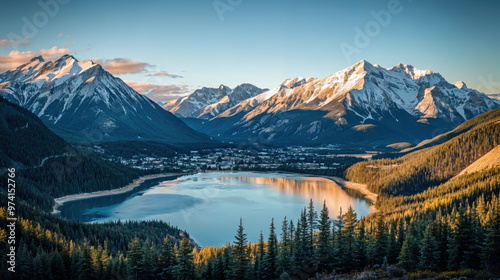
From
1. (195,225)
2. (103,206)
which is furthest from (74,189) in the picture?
(195,225)

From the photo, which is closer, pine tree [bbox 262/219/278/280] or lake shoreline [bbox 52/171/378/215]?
pine tree [bbox 262/219/278/280]

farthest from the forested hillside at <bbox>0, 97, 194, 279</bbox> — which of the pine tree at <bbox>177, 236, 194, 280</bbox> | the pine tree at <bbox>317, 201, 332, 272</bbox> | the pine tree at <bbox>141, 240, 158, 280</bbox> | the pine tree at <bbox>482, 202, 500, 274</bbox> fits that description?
the pine tree at <bbox>482, 202, 500, 274</bbox>

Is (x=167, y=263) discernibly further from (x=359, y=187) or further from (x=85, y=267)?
(x=359, y=187)

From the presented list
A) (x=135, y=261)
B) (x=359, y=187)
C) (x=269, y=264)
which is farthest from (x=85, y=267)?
(x=359, y=187)

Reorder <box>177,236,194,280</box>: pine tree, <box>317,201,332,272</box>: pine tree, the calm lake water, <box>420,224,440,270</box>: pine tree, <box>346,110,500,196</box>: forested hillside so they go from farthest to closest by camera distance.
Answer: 1. <box>346,110,500,196</box>: forested hillside
2. the calm lake water
3. <box>177,236,194,280</box>: pine tree
4. <box>317,201,332,272</box>: pine tree
5. <box>420,224,440,270</box>: pine tree

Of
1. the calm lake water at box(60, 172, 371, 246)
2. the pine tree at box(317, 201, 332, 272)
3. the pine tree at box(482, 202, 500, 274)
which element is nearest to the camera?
the pine tree at box(482, 202, 500, 274)

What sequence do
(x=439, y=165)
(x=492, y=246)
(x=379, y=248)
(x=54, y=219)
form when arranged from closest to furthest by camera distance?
(x=492, y=246) → (x=379, y=248) → (x=54, y=219) → (x=439, y=165)

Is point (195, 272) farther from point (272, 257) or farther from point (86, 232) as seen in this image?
point (86, 232)

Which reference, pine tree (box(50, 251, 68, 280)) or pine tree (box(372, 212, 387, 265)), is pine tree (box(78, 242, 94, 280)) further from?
pine tree (box(372, 212, 387, 265))
